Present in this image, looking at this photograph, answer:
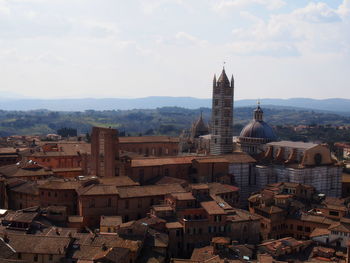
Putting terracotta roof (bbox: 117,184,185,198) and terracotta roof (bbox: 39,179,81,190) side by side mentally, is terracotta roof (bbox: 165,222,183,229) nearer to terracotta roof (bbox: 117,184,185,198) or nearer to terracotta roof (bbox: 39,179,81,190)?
terracotta roof (bbox: 117,184,185,198)

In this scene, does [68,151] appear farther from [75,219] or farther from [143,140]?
[75,219]

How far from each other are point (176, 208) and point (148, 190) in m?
4.93

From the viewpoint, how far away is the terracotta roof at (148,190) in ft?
170

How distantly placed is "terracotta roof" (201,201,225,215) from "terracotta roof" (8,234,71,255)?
1429 cm

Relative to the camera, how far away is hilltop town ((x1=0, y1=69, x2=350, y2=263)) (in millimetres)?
42719

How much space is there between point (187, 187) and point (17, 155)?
3545 cm

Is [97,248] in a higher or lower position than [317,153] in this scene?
lower

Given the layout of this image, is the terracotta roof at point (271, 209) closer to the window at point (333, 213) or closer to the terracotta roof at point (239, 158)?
the window at point (333, 213)

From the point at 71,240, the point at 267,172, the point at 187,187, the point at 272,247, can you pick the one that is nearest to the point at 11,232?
the point at 71,240

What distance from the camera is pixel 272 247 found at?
4603 centimetres

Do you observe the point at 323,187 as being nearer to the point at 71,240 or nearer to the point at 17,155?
the point at 71,240

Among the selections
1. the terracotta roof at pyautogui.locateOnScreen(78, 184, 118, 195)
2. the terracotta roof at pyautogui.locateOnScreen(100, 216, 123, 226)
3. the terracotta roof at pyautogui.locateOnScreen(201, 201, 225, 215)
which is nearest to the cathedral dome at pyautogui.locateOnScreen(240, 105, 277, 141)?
the terracotta roof at pyautogui.locateOnScreen(201, 201, 225, 215)

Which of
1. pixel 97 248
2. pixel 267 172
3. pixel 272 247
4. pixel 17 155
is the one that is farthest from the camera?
pixel 17 155

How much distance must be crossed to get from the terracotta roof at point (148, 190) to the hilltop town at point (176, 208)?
0.11 meters
